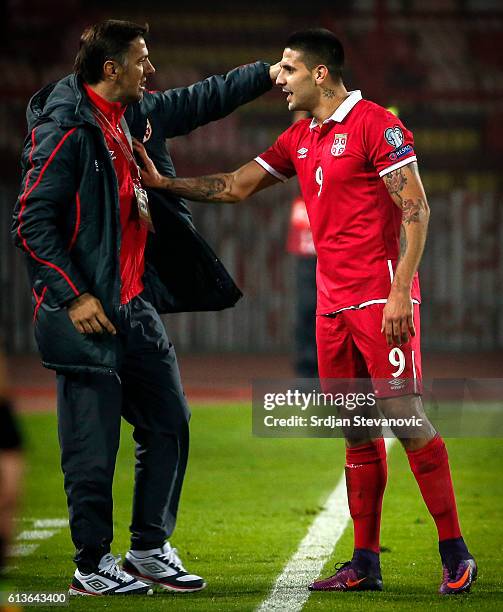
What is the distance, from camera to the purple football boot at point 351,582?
5.39 m

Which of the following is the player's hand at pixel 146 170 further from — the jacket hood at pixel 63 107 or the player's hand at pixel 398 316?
the player's hand at pixel 398 316

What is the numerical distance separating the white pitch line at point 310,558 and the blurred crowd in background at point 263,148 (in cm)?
1045

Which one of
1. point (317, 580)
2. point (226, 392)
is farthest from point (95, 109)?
point (226, 392)

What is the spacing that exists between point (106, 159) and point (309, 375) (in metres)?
5.95

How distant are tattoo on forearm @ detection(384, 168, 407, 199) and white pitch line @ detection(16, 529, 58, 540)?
8.46 ft

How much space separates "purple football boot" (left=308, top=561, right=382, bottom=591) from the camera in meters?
5.39

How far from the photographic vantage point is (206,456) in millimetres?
9352

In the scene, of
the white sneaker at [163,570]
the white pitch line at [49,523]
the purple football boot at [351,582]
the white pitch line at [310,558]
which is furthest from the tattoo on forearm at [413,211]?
the white pitch line at [49,523]

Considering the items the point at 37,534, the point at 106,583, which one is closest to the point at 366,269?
the point at 106,583

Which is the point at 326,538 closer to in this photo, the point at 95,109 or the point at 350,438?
the point at 350,438

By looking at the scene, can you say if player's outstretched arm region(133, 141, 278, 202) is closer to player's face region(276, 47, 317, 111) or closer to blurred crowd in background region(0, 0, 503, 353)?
player's face region(276, 47, 317, 111)

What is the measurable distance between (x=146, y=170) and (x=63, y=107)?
54cm

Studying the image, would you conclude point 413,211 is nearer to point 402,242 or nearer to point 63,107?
point 402,242

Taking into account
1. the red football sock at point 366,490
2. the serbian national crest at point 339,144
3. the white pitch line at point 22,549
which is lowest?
the white pitch line at point 22,549
